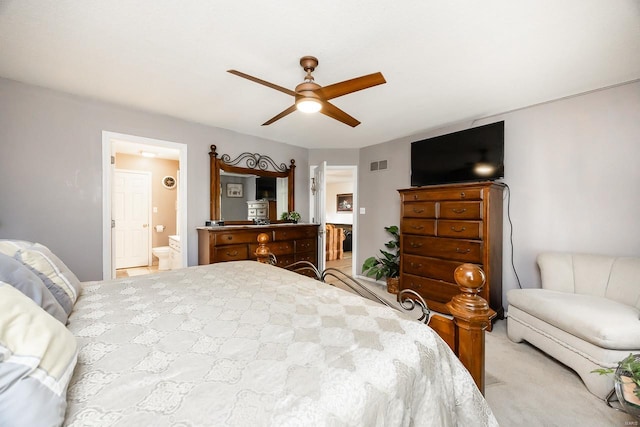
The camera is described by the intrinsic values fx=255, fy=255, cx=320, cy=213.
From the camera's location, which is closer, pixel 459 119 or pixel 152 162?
pixel 459 119

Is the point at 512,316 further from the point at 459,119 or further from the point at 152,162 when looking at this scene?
the point at 152,162

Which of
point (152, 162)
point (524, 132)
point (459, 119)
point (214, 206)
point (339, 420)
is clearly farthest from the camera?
point (152, 162)

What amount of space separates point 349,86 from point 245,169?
2.62 m

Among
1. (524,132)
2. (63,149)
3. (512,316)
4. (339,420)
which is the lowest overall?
(512,316)

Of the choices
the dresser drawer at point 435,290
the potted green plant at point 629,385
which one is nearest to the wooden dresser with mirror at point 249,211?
the dresser drawer at point 435,290

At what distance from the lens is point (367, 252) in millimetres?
Result: 4820

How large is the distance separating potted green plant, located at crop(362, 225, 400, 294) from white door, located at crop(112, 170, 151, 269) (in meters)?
4.77

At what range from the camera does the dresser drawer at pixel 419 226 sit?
3.22 metres

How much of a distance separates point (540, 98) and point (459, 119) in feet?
2.70

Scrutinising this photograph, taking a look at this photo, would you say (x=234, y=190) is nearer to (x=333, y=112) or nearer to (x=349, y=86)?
(x=333, y=112)

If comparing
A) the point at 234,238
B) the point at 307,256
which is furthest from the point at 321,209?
the point at 234,238

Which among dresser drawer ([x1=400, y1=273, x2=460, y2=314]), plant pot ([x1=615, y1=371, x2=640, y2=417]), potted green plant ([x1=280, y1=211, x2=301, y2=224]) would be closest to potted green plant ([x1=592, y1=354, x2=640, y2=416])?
plant pot ([x1=615, y1=371, x2=640, y2=417])

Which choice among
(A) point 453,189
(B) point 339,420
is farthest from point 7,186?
(A) point 453,189

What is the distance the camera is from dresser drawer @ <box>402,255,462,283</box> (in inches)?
119
